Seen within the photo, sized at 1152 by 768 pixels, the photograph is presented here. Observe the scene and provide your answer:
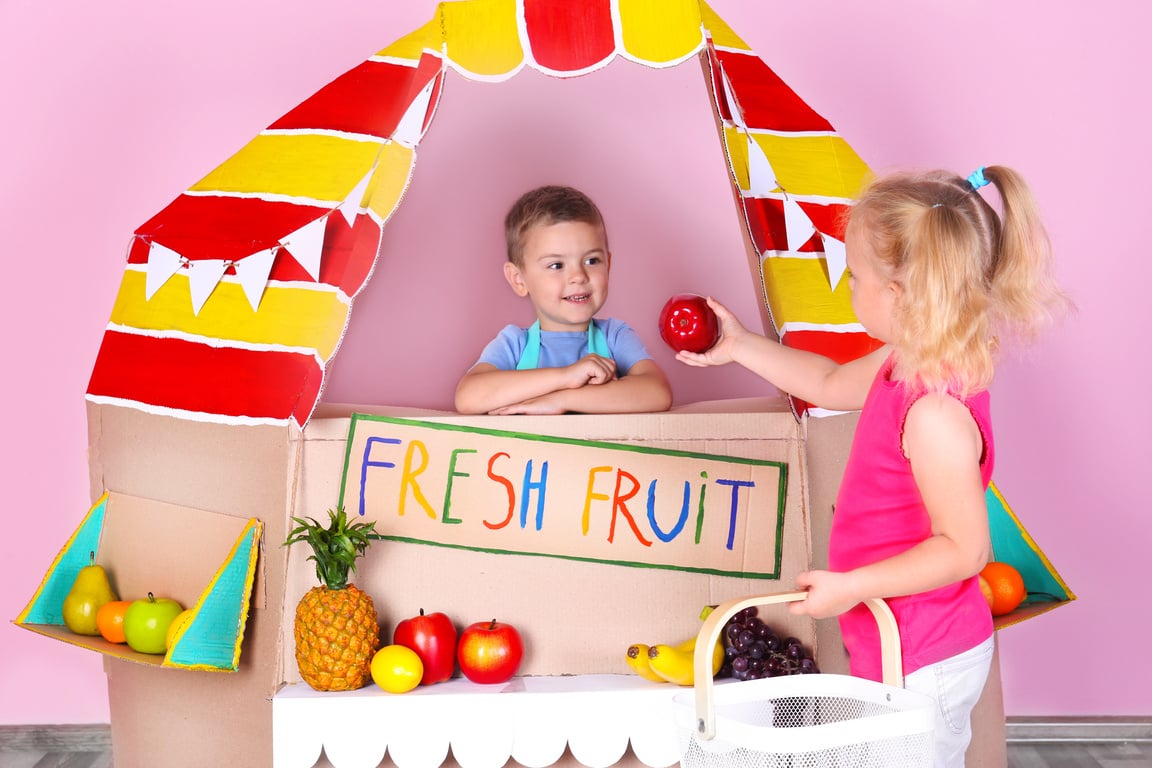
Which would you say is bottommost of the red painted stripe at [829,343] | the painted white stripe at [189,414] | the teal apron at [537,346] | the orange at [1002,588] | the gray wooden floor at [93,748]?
the gray wooden floor at [93,748]

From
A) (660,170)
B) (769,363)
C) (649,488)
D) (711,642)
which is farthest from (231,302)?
(660,170)

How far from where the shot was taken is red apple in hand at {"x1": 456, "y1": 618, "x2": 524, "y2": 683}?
5.52 ft

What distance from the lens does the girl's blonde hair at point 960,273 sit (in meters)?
1.30

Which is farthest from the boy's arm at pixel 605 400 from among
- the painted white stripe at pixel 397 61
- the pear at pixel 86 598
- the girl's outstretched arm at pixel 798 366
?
the pear at pixel 86 598

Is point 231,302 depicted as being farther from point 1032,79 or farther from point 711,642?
point 1032,79

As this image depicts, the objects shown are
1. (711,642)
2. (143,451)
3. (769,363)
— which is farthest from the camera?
(143,451)

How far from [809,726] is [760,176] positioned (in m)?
0.95

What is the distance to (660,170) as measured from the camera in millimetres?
2660

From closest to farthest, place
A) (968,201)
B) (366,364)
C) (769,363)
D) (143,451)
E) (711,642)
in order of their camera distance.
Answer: (711,642) → (968,201) → (769,363) → (143,451) → (366,364)

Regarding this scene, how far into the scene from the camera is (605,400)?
185 cm

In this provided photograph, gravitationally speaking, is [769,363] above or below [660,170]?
below

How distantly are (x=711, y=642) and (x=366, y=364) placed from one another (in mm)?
1561

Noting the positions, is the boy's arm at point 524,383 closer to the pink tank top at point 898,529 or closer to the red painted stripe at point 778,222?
the red painted stripe at point 778,222

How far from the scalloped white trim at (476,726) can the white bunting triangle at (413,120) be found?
2.82ft
